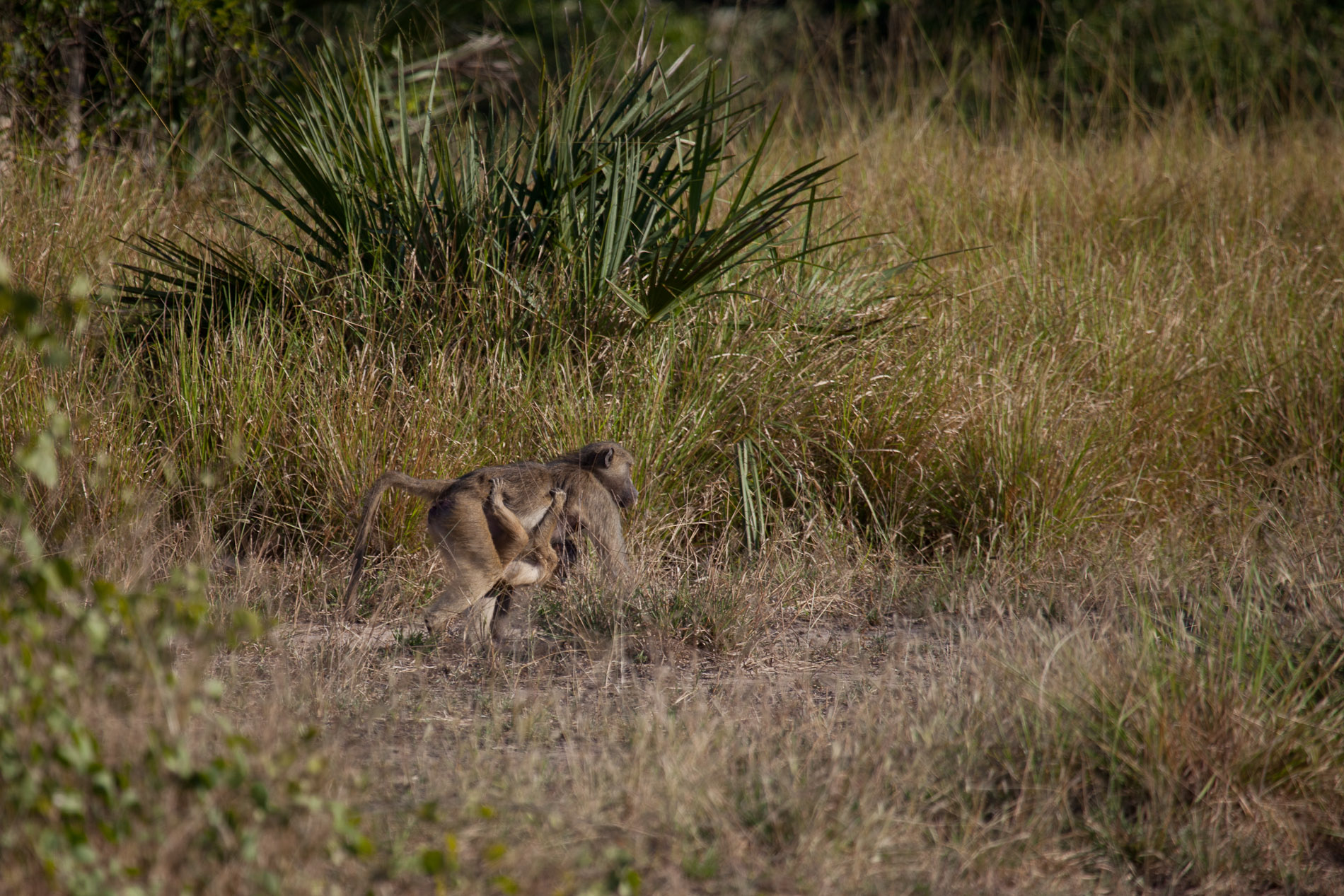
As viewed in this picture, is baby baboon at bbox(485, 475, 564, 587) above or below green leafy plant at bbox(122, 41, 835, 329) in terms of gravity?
below

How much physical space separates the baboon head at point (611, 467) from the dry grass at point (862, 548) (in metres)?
0.41

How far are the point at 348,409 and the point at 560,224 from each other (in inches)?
49.2

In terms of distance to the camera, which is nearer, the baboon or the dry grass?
the dry grass

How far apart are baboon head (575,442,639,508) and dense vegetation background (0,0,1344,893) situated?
1.42ft

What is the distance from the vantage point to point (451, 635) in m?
4.64

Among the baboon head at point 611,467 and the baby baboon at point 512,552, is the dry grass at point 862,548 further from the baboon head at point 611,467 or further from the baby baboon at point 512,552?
the baboon head at point 611,467

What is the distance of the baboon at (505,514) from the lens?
4.29 metres

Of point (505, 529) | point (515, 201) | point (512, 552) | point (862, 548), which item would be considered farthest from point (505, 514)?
point (862, 548)

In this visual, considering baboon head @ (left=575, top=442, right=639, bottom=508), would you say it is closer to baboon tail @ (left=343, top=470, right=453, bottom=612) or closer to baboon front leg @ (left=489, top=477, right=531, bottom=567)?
baboon front leg @ (left=489, top=477, right=531, bottom=567)

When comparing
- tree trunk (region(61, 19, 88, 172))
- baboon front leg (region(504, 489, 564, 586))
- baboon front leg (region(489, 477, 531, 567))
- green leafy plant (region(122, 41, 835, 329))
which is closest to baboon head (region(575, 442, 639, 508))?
baboon front leg (region(504, 489, 564, 586))

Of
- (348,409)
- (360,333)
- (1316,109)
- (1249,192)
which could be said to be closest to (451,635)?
(348,409)

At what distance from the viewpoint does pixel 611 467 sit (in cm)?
471

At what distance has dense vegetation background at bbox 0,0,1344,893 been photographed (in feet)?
9.30

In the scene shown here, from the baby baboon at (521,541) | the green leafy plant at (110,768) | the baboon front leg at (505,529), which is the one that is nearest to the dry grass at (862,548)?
the green leafy plant at (110,768)
